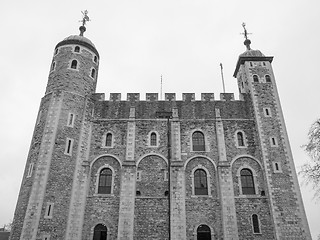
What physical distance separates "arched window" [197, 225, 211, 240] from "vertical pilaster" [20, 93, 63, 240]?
35.7ft

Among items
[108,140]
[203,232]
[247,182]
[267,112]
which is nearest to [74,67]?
[108,140]

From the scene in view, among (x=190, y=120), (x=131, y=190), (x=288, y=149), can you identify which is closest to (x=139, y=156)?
(x=131, y=190)

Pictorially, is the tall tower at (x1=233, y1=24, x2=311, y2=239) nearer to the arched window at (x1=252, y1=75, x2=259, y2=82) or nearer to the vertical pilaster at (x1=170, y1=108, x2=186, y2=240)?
the arched window at (x1=252, y1=75, x2=259, y2=82)

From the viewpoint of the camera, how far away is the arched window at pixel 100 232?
1942 cm

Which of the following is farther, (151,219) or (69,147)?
(69,147)

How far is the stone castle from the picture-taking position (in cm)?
1927

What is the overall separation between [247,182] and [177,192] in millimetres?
5554

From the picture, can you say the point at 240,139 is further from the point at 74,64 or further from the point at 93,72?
the point at 74,64

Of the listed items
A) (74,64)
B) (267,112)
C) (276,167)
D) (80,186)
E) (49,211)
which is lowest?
(49,211)

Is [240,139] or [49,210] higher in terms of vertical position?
[240,139]

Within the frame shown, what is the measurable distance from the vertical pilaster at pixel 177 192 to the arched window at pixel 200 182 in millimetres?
1107

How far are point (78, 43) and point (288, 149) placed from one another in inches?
811

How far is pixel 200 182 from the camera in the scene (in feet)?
70.1

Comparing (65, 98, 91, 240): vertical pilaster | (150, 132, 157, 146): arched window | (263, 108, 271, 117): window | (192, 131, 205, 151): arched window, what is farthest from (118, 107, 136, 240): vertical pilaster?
(263, 108, 271, 117): window
